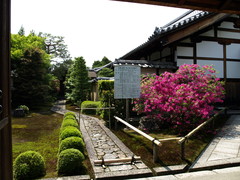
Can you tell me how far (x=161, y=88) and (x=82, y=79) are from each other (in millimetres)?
14529

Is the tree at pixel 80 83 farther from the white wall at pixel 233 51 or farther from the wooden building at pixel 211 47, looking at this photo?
the white wall at pixel 233 51

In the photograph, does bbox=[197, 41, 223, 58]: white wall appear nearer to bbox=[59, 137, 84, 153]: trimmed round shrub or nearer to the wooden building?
the wooden building

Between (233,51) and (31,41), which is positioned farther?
(31,41)

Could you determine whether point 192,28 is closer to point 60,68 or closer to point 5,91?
point 5,91

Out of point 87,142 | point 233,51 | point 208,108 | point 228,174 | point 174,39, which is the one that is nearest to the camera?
point 228,174

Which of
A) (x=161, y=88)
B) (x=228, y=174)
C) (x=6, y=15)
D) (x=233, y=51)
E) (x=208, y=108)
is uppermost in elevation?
(x=233, y=51)

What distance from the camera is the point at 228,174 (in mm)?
3803

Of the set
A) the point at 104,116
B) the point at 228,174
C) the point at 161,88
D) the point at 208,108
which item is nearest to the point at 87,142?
the point at 104,116

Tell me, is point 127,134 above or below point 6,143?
below

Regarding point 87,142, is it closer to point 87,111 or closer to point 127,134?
point 127,134

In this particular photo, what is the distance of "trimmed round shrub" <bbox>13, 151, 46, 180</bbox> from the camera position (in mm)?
3455

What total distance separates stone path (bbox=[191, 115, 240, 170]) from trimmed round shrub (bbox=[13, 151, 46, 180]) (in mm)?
3382

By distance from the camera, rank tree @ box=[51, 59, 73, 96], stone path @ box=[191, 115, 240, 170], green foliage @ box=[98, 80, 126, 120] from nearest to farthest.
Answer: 1. stone path @ box=[191, 115, 240, 170]
2. green foliage @ box=[98, 80, 126, 120]
3. tree @ box=[51, 59, 73, 96]

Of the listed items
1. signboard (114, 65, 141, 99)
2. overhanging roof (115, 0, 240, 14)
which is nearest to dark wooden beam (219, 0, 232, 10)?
overhanging roof (115, 0, 240, 14)
